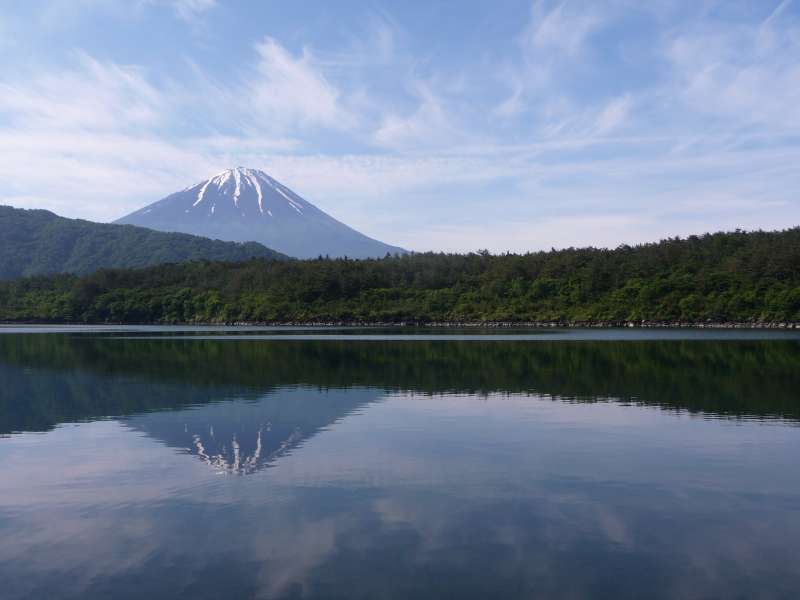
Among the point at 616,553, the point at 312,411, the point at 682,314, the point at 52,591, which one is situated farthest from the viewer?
the point at 682,314

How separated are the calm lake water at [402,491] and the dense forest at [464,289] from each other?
58.1 meters

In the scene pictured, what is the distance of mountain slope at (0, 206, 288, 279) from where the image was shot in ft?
572

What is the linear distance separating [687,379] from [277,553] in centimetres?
1931

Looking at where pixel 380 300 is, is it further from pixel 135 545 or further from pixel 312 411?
pixel 135 545

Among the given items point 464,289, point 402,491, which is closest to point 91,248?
point 464,289

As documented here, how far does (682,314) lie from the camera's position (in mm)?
75688

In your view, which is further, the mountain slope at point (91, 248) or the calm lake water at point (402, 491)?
the mountain slope at point (91, 248)

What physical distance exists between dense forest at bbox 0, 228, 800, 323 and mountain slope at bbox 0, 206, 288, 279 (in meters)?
58.9

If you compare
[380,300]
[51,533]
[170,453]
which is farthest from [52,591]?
[380,300]

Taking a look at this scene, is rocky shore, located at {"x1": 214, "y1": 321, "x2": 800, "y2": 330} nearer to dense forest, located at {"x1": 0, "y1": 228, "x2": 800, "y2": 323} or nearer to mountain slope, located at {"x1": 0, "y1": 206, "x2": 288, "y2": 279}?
dense forest, located at {"x1": 0, "y1": 228, "x2": 800, "y2": 323}

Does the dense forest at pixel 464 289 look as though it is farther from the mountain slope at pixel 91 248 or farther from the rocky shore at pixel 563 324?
the mountain slope at pixel 91 248

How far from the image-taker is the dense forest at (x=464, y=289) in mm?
77000

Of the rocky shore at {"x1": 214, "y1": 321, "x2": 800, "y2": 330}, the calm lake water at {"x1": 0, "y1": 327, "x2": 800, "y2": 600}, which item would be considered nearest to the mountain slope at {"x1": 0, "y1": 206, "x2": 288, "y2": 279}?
the rocky shore at {"x1": 214, "y1": 321, "x2": 800, "y2": 330}

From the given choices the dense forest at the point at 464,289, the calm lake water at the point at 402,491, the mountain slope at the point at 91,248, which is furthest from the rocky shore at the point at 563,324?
the mountain slope at the point at 91,248
